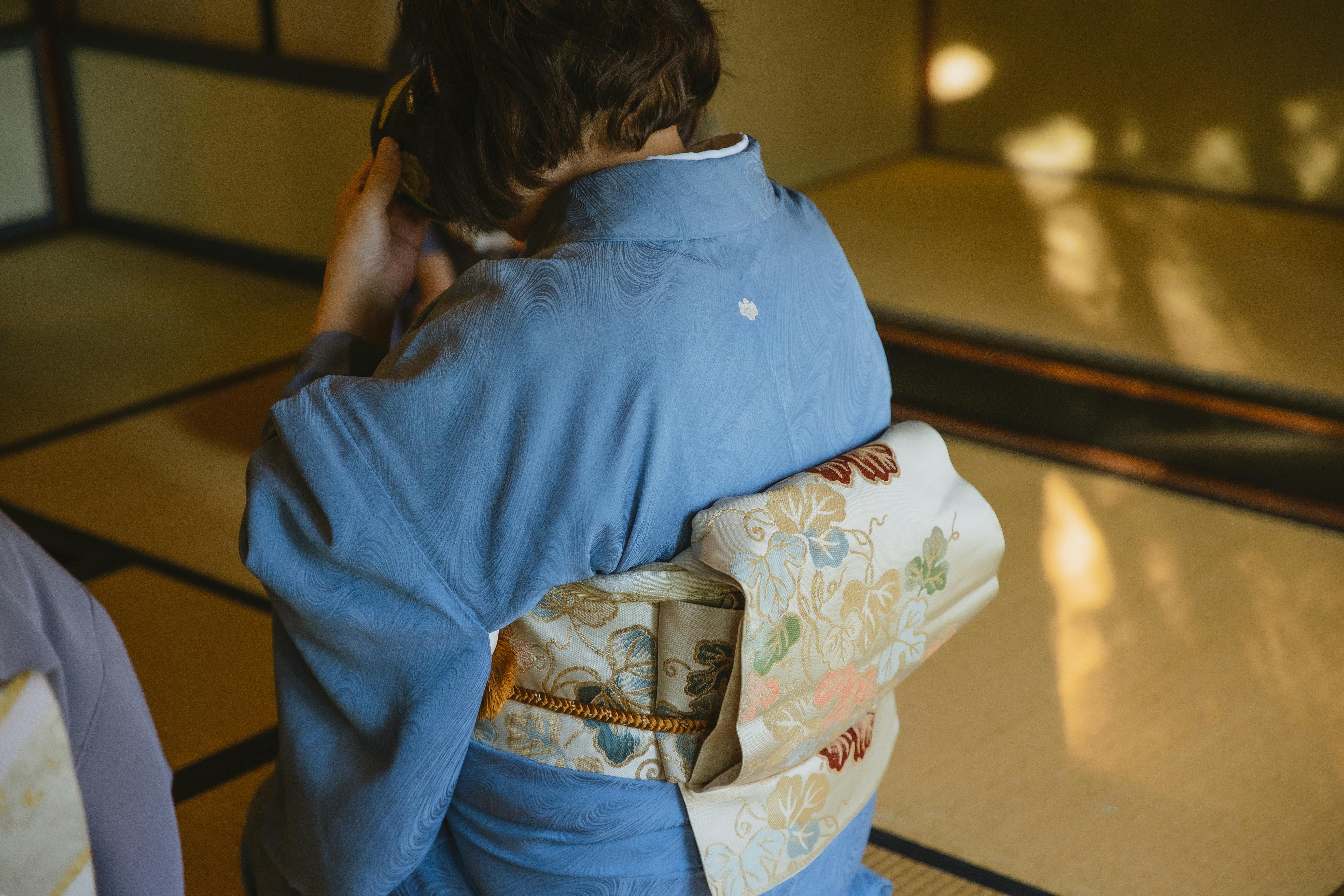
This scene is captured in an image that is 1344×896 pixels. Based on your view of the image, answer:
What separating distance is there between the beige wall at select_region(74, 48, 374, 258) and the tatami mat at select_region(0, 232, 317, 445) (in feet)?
0.52

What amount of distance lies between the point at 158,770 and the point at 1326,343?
10.4 feet

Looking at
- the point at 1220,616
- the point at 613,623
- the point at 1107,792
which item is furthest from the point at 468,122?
the point at 1220,616

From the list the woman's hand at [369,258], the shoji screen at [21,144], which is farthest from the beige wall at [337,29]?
the woman's hand at [369,258]

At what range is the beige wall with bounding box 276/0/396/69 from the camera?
3719 mm

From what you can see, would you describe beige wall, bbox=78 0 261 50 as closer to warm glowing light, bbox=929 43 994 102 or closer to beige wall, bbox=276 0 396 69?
beige wall, bbox=276 0 396 69

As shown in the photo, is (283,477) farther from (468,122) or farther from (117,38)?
(117,38)

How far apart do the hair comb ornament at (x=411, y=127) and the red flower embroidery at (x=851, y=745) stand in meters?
0.63

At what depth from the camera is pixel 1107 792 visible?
1880 millimetres

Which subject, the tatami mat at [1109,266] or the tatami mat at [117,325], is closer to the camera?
the tatami mat at [117,325]

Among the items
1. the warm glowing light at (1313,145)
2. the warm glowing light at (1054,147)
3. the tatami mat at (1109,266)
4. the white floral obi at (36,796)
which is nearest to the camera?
the white floral obi at (36,796)

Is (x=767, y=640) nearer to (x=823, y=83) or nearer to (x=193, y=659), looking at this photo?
(x=193, y=659)

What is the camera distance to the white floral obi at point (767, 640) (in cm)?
112

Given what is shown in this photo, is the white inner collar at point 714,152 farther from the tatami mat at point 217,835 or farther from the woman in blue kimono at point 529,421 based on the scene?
the tatami mat at point 217,835

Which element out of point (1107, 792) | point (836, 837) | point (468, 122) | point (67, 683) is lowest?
point (1107, 792)
